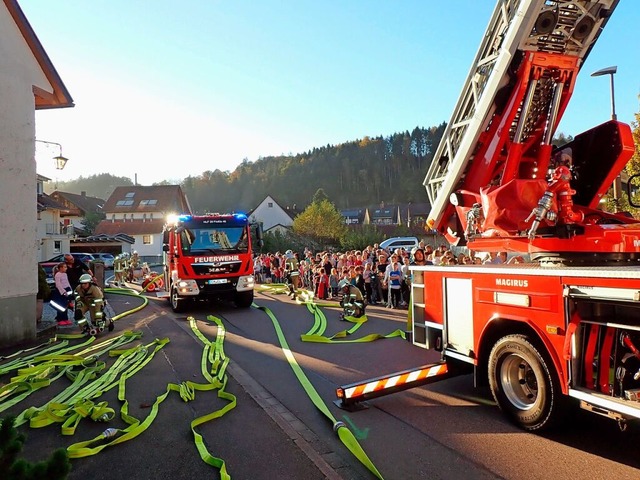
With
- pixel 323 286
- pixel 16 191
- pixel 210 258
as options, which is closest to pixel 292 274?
pixel 323 286

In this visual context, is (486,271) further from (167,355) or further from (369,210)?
(369,210)

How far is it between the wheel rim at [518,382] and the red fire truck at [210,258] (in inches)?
431

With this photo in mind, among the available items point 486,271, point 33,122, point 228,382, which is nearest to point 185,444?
point 228,382

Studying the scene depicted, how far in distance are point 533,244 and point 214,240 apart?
11255mm

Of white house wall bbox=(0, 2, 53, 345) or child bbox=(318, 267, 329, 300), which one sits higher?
white house wall bbox=(0, 2, 53, 345)

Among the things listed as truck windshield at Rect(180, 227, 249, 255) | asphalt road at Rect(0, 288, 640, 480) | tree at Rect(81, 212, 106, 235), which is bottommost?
asphalt road at Rect(0, 288, 640, 480)

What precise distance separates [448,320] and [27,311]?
875 cm

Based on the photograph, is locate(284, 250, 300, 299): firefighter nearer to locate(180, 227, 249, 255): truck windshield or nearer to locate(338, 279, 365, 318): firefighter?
locate(180, 227, 249, 255): truck windshield

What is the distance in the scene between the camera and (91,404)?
18.7 ft

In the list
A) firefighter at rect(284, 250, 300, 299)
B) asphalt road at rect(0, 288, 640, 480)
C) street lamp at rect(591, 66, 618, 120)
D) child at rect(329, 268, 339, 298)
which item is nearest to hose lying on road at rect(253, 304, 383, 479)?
asphalt road at rect(0, 288, 640, 480)

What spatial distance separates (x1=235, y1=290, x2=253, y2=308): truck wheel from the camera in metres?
15.3

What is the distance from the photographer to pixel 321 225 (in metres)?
52.5

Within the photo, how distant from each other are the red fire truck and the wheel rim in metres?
10.9

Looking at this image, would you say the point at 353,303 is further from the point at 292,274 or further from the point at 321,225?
the point at 321,225
